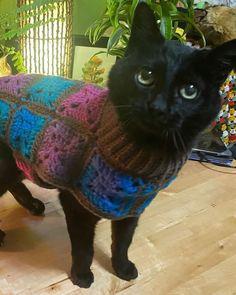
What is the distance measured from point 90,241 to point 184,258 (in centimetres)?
33

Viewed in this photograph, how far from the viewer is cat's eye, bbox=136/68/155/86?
0.70m

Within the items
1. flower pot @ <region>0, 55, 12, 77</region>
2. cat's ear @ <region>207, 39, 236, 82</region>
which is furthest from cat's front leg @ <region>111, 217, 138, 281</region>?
flower pot @ <region>0, 55, 12, 77</region>

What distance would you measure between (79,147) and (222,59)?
0.34 meters

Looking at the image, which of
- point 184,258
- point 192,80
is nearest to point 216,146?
point 184,258

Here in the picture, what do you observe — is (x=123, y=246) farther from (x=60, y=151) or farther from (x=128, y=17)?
(x=128, y=17)

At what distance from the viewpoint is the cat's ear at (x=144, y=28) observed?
71cm

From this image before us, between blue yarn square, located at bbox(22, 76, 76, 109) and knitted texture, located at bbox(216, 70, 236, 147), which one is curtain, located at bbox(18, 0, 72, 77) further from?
knitted texture, located at bbox(216, 70, 236, 147)

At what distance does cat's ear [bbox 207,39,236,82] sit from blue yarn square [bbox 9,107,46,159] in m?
0.39

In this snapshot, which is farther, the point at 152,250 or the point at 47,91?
the point at 152,250

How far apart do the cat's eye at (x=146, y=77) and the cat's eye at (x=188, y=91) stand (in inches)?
2.2

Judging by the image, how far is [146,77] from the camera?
2.30 ft

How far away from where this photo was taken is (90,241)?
3.13 ft

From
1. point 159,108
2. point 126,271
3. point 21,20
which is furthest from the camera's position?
point 21,20

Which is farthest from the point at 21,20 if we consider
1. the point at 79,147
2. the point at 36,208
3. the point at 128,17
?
the point at 79,147
